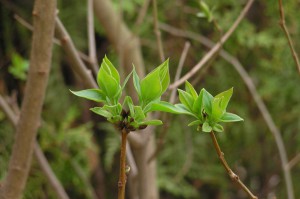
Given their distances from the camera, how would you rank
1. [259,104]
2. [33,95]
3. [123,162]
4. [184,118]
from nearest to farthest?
[123,162]
[33,95]
[259,104]
[184,118]

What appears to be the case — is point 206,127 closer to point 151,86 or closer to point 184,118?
point 151,86

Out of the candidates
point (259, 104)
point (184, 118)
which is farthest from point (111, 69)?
point (184, 118)

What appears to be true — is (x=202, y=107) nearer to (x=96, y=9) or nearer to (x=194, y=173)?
(x=96, y=9)

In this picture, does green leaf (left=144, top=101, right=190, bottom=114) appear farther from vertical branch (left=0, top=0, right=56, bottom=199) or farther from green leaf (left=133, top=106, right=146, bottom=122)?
vertical branch (left=0, top=0, right=56, bottom=199)

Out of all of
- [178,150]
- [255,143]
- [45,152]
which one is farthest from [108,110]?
[255,143]

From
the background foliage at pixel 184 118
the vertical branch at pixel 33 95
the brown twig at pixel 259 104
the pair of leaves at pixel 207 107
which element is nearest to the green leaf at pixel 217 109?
the pair of leaves at pixel 207 107

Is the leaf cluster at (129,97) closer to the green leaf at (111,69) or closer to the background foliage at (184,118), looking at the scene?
the green leaf at (111,69)
